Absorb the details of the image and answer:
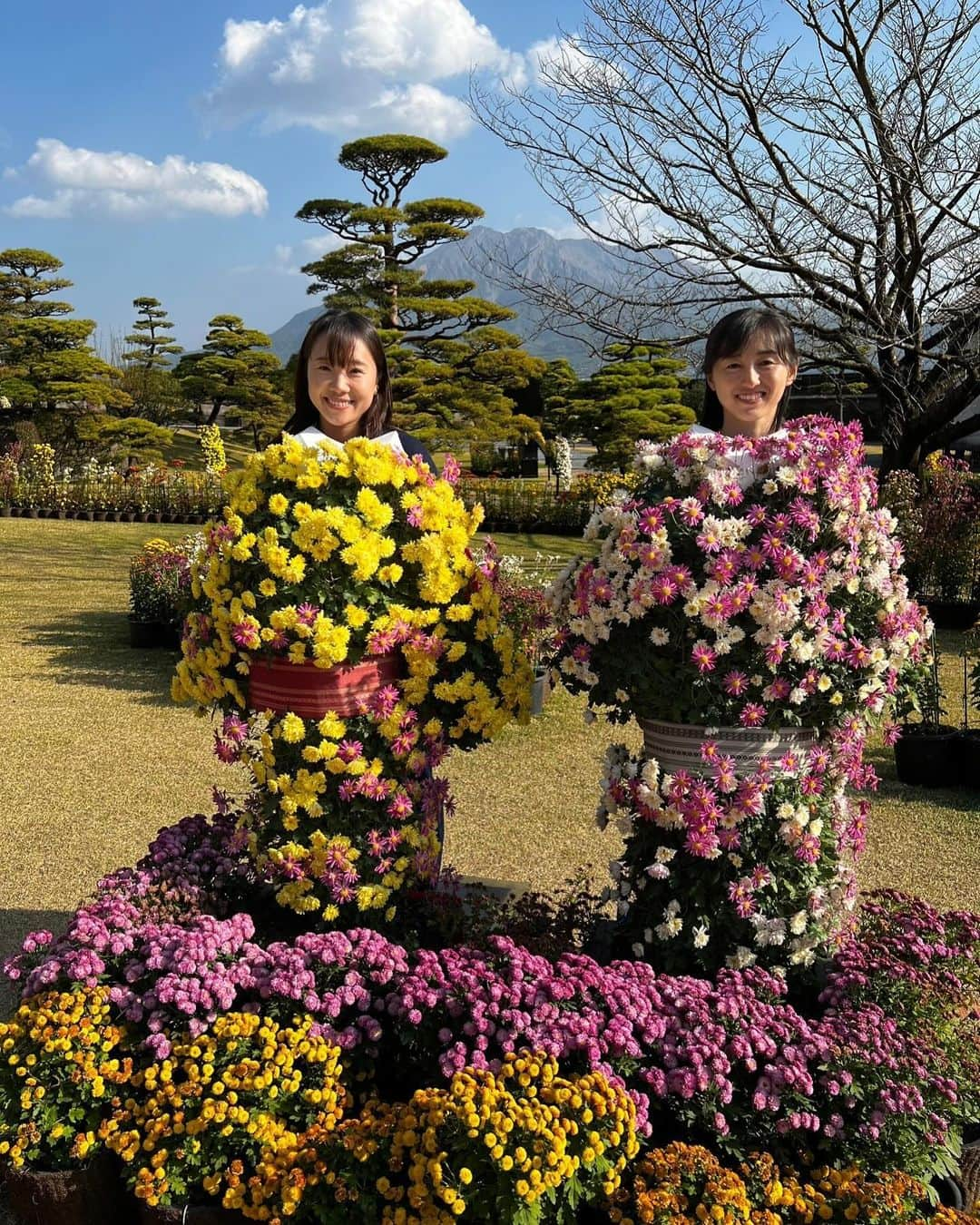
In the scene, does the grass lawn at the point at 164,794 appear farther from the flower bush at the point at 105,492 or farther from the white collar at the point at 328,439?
the flower bush at the point at 105,492

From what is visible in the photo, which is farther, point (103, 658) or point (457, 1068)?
point (103, 658)

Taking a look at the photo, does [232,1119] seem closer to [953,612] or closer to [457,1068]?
[457,1068]

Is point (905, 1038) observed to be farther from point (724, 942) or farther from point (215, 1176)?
point (215, 1176)

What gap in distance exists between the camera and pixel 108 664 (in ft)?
23.9

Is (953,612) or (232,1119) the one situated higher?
(953,612)

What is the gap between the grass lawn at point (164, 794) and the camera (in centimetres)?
381

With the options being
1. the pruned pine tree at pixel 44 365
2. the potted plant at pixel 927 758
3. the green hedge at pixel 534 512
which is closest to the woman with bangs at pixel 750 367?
the potted plant at pixel 927 758

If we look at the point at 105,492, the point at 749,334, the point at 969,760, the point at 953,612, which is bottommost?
the point at 969,760

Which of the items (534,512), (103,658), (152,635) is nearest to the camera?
(103,658)

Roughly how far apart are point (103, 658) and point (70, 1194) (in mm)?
5899

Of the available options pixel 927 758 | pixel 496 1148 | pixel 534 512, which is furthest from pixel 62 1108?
pixel 534 512

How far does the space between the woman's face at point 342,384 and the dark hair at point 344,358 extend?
0.04 feet

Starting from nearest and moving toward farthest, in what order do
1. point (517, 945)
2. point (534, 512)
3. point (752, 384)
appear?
point (752, 384), point (517, 945), point (534, 512)

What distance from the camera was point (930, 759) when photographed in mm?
4840
